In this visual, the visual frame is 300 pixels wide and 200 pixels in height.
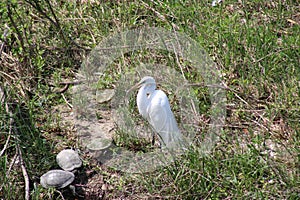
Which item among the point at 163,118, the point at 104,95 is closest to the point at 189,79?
the point at 104,95

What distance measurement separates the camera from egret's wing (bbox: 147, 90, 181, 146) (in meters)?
3.20

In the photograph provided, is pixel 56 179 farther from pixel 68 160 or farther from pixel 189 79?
pixel 189 79

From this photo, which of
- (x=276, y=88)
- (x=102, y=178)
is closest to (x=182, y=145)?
(x=102, y=178)

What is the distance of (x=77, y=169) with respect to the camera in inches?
136

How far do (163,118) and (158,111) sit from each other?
0.06 metres

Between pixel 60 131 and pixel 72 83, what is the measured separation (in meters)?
0.51

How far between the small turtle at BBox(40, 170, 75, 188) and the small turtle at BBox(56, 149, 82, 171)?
0.31 feet

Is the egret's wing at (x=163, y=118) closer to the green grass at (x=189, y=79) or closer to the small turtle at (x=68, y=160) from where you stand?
the green grass at (x=189, y=79)

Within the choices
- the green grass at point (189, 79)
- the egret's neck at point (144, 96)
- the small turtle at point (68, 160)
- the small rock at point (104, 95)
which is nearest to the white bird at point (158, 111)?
the egret's neck at point (144, 96)

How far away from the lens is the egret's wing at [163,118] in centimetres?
320

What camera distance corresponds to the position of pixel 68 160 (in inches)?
135

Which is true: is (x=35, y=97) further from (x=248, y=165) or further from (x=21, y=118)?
(x=248, y=165)

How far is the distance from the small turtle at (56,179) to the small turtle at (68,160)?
0.31ft

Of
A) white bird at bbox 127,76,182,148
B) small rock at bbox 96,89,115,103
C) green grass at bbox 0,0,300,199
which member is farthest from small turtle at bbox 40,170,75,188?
small rock at bbox 96,89,115,103
